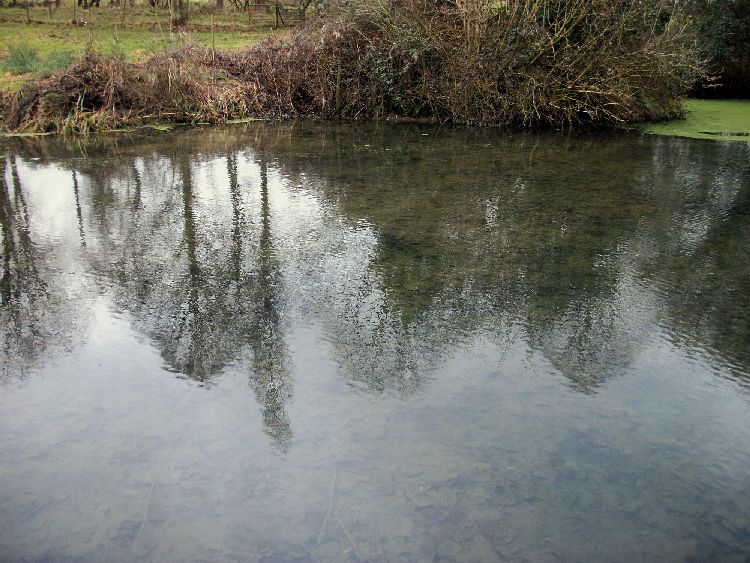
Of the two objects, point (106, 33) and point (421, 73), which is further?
point (106, 33)

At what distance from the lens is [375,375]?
4.23 meters

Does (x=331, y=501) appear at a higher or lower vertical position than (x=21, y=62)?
lower

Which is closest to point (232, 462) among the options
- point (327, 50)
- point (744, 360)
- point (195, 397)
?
point (195, 397)

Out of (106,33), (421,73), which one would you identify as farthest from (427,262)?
(106,33)

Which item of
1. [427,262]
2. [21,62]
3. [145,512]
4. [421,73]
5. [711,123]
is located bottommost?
[145,512]

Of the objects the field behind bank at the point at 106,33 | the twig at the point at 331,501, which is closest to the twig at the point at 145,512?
the twig at the point at 331,501

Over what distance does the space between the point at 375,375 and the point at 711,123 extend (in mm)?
11293

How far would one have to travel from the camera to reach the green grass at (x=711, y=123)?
1205 cm

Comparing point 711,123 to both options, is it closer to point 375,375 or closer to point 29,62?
point 375,375

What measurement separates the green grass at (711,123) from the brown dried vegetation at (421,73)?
1.56 feet

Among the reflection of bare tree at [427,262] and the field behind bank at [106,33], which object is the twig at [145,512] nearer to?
the reflection of bare tree at [427,262]

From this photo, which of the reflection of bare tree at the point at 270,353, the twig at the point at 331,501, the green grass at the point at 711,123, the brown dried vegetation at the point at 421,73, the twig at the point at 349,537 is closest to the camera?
the twig at the point at 349,537

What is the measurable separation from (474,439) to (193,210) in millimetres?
5031

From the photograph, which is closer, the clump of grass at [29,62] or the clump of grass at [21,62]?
the clump of grass at [29,62]
